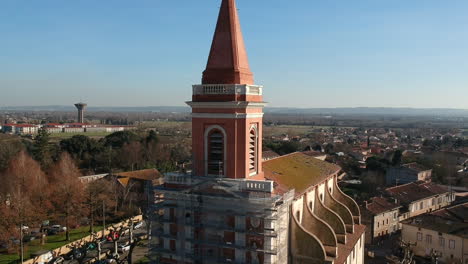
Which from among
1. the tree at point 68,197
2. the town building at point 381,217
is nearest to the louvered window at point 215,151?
the tree at point 68,197

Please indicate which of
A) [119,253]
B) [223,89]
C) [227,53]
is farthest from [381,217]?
[227,53]

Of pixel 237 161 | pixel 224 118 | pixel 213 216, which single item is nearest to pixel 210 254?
pixel 213 216

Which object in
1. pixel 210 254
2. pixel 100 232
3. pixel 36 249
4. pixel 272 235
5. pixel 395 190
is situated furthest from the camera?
pixel 395 190

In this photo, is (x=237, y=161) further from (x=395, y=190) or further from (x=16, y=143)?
(x=16, y=143)

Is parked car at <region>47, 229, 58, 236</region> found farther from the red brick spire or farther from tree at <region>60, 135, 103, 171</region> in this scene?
the red brick spire

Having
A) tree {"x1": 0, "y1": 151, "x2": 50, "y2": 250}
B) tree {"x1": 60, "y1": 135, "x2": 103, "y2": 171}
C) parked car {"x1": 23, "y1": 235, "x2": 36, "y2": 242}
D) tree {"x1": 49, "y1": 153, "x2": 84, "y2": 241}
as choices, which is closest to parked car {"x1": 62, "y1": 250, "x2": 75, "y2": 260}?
tree {"x1": 49, "y1": 153, "x2": 84, "y2": 241}
